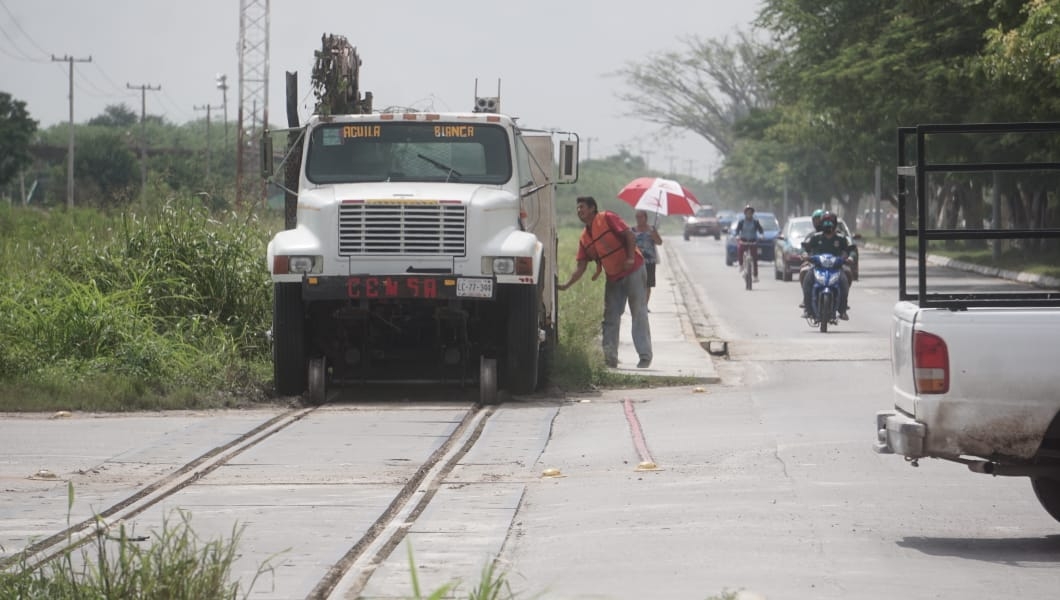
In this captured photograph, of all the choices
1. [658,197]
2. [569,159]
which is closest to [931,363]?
[569,159]

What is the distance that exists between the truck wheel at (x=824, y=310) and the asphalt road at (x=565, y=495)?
7.68m

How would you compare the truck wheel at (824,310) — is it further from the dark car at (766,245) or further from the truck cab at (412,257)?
the dark car at (766,245)

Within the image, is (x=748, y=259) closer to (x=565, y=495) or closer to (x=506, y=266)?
(x=506, y=266)

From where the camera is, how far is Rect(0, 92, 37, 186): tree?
7371 centimetres

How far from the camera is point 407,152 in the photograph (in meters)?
15.5

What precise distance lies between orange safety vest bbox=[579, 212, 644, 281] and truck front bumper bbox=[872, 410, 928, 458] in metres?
9.48

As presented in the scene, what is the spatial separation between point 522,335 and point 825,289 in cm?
943

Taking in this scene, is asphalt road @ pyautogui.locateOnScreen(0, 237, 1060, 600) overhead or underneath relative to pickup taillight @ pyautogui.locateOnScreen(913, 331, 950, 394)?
underneath

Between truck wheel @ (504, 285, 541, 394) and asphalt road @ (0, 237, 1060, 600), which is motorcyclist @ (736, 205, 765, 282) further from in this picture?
truck wheel @ (504, 285, 541, 394)

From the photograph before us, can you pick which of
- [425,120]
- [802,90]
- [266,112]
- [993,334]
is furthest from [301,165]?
[266,112]

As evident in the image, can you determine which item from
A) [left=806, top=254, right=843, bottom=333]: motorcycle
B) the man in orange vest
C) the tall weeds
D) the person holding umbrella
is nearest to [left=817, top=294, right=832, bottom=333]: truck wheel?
[left=806, top=254, right=843, bottom=333]: motorcycle

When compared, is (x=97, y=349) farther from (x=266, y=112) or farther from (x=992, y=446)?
(x=266, y=112)

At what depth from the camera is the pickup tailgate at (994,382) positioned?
7.58 m

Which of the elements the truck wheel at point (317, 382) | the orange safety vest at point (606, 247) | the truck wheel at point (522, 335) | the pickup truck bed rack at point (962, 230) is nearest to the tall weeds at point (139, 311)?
the truck wheel at point (317, 382)
